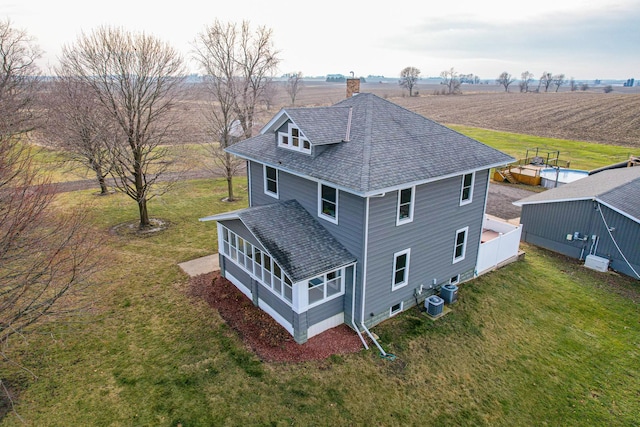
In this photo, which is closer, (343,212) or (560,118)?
(343,212)

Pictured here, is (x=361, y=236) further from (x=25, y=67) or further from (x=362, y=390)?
(x=25, y=67)

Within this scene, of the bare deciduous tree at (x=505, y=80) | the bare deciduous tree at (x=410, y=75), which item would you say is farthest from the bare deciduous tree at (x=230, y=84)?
the bare deciduous tree at (x=505, y=80)

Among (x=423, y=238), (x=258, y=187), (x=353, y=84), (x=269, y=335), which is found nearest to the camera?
(x=269, y=335)

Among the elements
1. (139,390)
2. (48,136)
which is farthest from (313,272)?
(48,136)

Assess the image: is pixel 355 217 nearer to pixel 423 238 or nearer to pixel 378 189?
pixel 378 189

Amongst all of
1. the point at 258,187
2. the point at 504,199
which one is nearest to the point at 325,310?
the point at 258,187

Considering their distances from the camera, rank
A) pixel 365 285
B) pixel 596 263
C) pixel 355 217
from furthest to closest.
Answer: pixel 596 263 < pixel 365 285 < pixel 355 217
